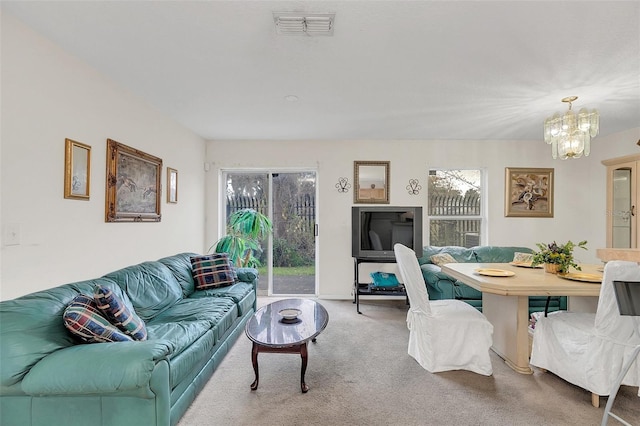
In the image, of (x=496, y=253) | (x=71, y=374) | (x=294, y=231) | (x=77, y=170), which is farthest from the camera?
(x=294, y=231)

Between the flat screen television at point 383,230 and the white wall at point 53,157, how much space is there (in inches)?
103

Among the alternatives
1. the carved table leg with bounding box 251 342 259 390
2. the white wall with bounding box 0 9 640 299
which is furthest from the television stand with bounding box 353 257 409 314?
the carved table leg with bounding box 251 342 259 390

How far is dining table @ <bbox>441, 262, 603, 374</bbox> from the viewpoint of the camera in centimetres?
215

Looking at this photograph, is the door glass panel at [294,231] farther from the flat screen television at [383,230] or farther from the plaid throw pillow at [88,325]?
the plaid throw pillow at [88,325]

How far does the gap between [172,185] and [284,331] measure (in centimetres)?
246

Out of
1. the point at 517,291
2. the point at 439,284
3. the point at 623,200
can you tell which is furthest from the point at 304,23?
the point at 623,200

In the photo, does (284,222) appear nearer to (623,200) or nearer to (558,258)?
(558,258)

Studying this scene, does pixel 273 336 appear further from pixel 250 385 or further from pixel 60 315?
pixel 60 315

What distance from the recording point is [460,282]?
347 cm

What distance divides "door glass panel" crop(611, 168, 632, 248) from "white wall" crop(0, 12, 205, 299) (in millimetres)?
5907

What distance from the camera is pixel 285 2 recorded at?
1624mm

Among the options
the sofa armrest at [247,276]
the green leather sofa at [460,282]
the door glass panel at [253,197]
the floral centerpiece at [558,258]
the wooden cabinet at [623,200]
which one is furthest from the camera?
the door glass panel at [253,197]

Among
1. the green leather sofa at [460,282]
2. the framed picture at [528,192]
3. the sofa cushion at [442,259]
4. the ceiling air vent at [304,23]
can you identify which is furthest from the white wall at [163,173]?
the ceiling air vent at [304,23]

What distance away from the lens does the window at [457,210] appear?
4617mm
